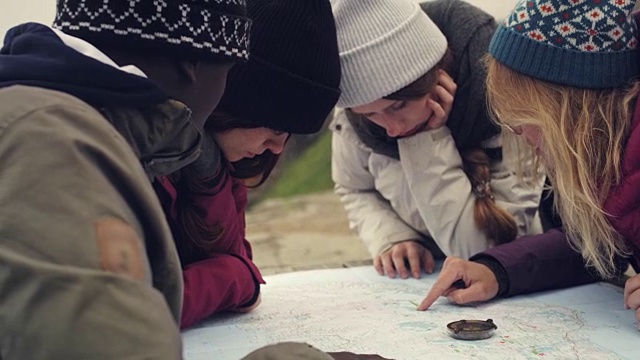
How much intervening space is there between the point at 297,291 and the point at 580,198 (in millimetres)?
604

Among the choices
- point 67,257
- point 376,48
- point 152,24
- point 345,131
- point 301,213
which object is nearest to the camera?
point 67,257

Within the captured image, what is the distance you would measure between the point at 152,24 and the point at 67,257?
390mm

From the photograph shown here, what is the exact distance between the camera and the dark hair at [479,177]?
184cm

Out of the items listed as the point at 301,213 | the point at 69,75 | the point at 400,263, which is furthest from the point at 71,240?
the point at 301,213

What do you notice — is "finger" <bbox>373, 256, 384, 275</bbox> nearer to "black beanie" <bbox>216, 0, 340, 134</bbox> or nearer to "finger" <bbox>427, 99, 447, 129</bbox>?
"finger" <bbox>427, 99, 447, 129</bbox>

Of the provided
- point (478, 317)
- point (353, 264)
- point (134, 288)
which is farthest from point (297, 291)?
point (134, 288)

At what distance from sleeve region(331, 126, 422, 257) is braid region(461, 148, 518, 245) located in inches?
7.4

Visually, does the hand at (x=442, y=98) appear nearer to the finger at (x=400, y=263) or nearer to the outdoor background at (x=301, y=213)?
A: the finger at (x=400, y=263)

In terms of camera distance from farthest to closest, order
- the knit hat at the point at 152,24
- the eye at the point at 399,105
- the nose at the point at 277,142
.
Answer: the eye at the point at 399,105 → the nose at the point at 277,142 → the knit hat at the point at 152,24

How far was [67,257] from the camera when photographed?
609mm

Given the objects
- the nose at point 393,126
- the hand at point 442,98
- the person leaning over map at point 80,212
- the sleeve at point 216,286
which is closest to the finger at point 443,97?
the hand at point 442,98

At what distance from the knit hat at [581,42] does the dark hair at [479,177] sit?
0.41 metres

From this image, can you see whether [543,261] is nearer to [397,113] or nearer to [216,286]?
[397,113]

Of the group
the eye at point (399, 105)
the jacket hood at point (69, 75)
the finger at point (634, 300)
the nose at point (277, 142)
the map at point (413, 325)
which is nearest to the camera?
the jacket hood at point (69, 75)
